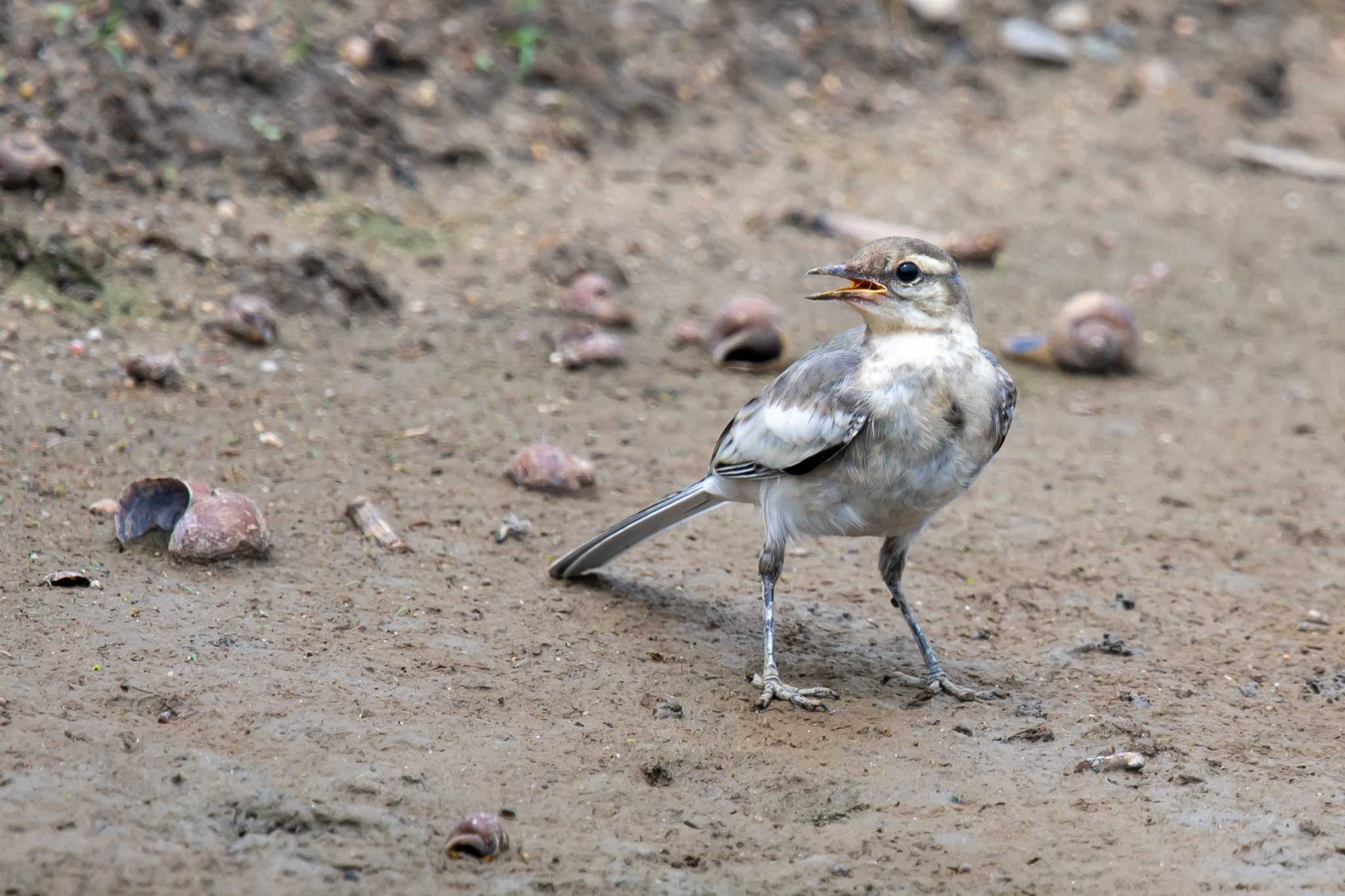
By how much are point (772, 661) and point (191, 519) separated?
2.04 metres

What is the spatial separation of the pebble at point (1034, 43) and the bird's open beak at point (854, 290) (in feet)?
24.9

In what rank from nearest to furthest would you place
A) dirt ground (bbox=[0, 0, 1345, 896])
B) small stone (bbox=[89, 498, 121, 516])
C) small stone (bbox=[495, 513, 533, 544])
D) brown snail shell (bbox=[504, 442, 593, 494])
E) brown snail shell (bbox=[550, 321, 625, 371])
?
dirt ground (bbox=[0, 0, 1345, 896]), small stone (bbox=[89, 498, 121, 516]), small stone (bbox=[495, 513, 533, 544]), brown snail shell (bbox=[504, 442, 593, 494]), brown snail shell (bbox=[550, 321, 625, 371])

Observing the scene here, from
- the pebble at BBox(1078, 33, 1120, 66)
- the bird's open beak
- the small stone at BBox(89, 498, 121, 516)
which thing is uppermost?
the bird's open beak

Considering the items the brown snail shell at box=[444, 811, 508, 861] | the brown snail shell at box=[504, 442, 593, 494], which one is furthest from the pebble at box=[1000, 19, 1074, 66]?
the brown snail shell at box=[444, 811, 508, 861]

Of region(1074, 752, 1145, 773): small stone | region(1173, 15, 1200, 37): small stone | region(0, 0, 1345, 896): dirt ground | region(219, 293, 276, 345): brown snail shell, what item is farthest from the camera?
region(1173, 15, 1200, 37): small stone

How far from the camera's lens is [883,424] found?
4.62 metres

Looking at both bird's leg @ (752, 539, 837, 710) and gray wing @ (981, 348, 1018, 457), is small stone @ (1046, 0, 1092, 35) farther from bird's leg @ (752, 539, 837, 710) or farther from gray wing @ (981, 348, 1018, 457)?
bird's leg @ (752, 539, 837, 710)

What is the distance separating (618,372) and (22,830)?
436cm

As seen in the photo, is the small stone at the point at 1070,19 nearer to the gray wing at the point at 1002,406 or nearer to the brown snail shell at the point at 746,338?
the brown snail shell at the point at 746,338

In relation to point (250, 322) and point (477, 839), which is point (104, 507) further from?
point (477, 839)

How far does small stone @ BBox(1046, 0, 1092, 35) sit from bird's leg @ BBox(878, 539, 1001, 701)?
829 centimetres

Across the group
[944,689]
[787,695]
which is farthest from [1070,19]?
[787,695]

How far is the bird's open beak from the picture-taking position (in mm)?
4734

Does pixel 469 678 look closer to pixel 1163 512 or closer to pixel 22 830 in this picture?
pixel 22 830
